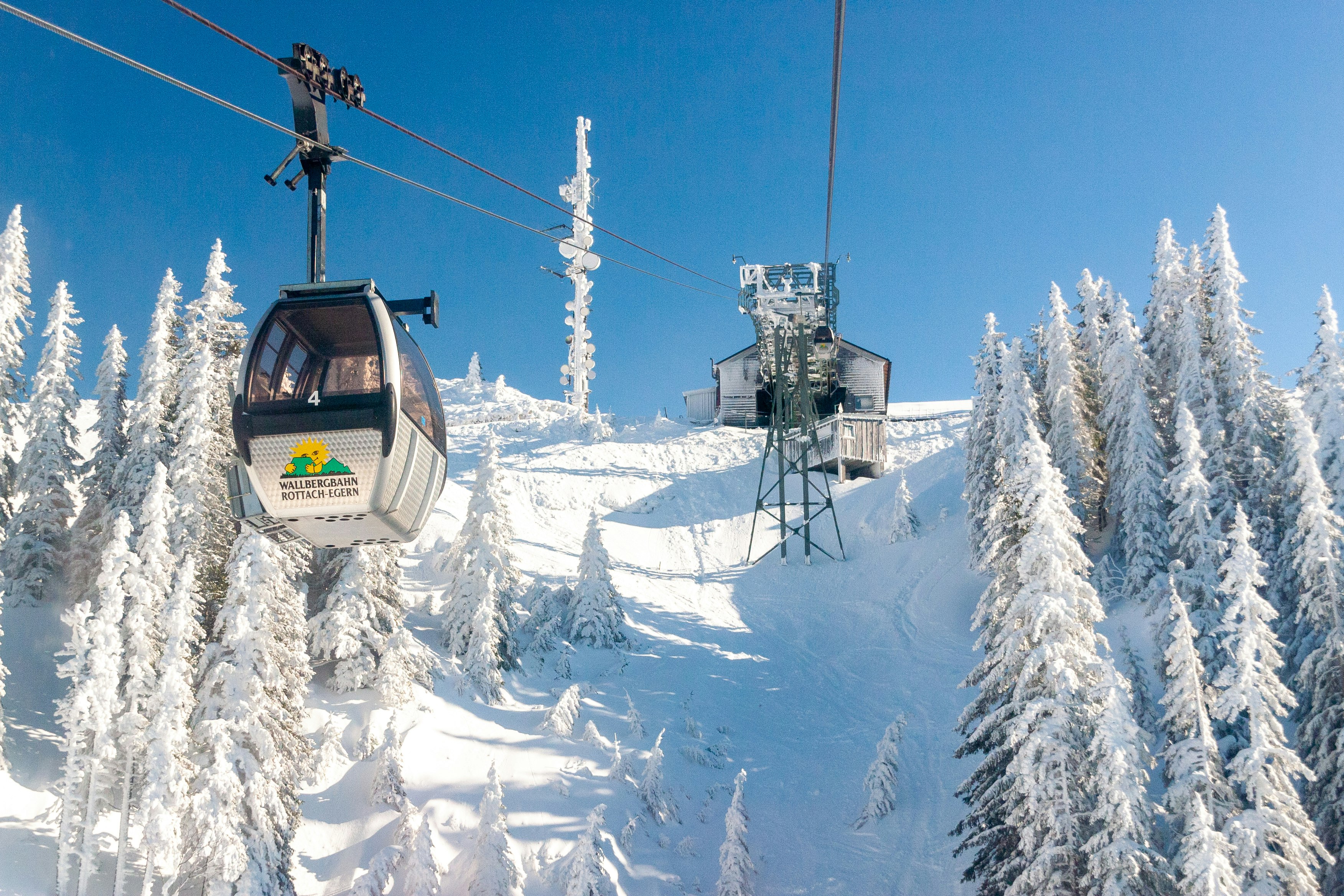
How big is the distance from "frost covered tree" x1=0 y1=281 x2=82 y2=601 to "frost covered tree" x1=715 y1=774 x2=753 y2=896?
2437 cm

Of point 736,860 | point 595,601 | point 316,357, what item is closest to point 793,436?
point 595,601

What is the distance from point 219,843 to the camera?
1744 centimetres

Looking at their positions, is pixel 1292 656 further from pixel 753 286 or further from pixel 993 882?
pixel 753 286

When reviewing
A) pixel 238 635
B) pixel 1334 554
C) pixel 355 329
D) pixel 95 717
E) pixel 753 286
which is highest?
pixel 753 286

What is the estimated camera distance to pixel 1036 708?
592 inches

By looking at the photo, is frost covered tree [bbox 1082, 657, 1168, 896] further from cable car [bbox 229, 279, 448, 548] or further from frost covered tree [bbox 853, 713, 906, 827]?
cable car [bbox 229, 279, 448, 548]

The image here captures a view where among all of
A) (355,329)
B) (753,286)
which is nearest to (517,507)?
(753,286)

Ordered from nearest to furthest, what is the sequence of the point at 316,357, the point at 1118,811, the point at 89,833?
A: the point at 316,357
the point at 1118,811
the point at 89,833

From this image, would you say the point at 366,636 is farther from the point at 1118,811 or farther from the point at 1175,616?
the point at 1175,616

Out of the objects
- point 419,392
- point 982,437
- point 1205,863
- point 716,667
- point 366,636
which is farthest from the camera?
point 982,437

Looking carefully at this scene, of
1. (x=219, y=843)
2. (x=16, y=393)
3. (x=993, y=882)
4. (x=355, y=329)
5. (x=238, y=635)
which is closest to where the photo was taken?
(x=355, y=329)

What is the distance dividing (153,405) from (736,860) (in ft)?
72.2

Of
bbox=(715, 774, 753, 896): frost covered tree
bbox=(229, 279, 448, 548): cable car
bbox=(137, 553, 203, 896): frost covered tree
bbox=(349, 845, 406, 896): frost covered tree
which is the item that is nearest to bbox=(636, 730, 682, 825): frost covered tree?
bbox=(715, 774, 753, 896): frost covered tree

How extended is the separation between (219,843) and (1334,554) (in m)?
26.8
